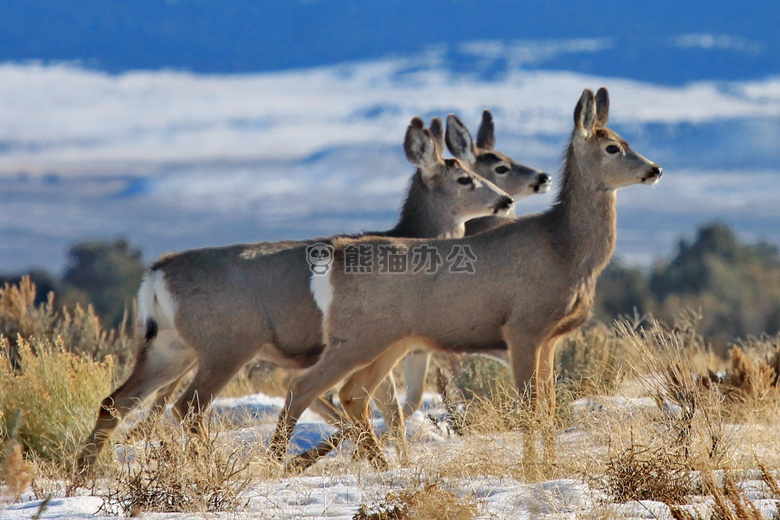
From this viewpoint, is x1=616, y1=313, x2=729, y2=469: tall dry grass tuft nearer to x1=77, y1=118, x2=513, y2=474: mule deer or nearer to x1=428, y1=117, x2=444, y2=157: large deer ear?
x1=77, y1=118, x2=513, y2=474: mule deer

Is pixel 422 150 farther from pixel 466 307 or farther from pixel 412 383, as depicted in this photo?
pixel 466 307

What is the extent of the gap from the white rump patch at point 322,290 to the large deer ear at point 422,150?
98.6 inches

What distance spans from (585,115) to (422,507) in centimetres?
423

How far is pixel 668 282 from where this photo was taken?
46.9 metres

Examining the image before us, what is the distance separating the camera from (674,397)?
6.75m

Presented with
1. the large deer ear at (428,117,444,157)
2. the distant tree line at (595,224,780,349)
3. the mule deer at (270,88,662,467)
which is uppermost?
the large deer ear at (428,117,444,157)

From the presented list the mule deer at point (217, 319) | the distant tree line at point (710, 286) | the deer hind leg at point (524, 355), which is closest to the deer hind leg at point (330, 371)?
the mule deer at point (217, 319)

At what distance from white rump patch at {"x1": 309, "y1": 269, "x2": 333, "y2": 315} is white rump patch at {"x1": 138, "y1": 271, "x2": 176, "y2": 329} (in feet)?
3.78

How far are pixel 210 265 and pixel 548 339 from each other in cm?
275

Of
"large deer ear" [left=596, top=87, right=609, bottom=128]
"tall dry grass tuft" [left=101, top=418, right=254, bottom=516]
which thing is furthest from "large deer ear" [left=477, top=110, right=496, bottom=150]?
"tall dry grass tuft" [left=101, top=418, right=254, bottom=516]

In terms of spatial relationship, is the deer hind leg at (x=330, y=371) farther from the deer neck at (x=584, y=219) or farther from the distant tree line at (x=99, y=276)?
the distant tree line at (x=99, y=276)

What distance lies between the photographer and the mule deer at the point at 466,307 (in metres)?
7.34

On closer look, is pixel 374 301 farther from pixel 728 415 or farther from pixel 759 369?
pixel 759 369

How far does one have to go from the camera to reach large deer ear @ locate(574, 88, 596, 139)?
314 inches
